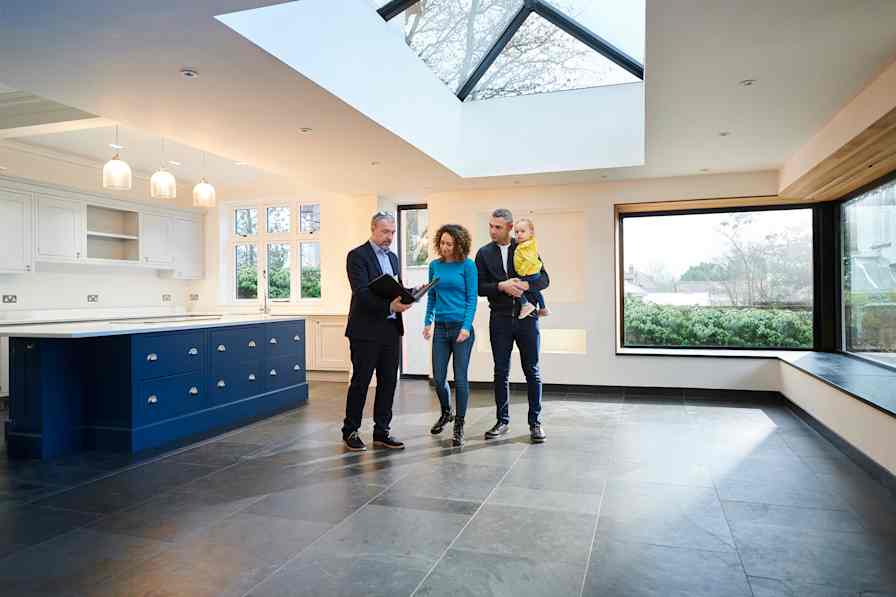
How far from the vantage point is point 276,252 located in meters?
8.13

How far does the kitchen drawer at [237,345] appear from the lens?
464cm

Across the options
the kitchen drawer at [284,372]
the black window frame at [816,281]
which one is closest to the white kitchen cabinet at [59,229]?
the kitchen drawer at [284,372]

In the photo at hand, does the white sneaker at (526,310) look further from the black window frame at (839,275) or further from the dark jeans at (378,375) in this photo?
the black window frame at (839,275)

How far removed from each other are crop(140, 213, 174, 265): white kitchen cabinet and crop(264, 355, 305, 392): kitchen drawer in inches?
125

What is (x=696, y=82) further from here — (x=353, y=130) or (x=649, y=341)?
(x=649, y=341)

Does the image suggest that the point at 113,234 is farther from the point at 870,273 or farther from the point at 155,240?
the point at 870,273

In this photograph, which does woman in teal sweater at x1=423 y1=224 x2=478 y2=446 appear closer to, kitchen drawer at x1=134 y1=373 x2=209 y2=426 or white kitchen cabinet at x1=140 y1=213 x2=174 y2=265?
kitchen drawer at x1=134 y1=373 x2=209 y2=426

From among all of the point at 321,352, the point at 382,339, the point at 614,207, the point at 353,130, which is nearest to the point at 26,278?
the point at 321,352

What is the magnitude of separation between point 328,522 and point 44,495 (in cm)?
158

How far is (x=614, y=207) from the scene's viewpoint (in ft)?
20.8

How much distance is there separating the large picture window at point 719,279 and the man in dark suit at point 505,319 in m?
3.04

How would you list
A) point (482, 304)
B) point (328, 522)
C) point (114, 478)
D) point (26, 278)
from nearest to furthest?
1. point (328, 522)
2. point (114, 478)
3. point (26, 278)
4. point (482, 304)

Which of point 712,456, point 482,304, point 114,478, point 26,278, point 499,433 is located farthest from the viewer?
point 482,304

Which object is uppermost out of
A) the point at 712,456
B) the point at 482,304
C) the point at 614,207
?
the point at 614,207
